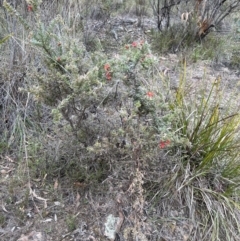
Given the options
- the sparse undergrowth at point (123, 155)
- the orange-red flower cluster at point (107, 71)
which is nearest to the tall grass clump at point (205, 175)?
the sparse undergrowth at point (123, 155)

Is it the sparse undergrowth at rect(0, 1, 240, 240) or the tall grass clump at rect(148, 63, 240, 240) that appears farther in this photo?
the tall grass clump at rect(148, 63, 240, 240)

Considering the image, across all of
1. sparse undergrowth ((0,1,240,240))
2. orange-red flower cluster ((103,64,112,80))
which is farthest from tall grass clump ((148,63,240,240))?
orange-red flower cluster ((103,64,112,80))

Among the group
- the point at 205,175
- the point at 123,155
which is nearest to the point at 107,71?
the point at 123,155

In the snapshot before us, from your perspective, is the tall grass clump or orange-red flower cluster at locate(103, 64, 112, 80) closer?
orange-red flower cluster at locate(103, 64, 112, 80)

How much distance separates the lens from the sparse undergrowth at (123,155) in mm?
2355

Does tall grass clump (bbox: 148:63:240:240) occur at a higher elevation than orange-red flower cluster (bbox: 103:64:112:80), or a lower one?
lower

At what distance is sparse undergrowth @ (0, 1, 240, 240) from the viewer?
2355mm

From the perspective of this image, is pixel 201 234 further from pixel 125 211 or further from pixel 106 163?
pixel 106 163

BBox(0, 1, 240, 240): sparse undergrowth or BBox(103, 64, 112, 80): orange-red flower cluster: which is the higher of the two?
BBox(103, 64, 112, 80): orange-red flower cluster

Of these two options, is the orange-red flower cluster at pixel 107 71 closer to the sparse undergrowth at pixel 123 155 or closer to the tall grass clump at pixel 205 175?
the sparse undergrowth at pixel 123 155

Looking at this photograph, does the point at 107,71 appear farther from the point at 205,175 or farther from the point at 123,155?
the point at 205,175

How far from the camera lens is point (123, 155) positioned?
2.52 meters

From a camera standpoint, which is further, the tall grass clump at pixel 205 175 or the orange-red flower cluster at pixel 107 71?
the tall grass clump at pixel 205 175

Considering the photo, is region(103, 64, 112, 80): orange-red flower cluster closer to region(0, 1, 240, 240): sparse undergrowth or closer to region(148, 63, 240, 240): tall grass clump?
region(0, 1, 240, 240): sparse undergrowth
